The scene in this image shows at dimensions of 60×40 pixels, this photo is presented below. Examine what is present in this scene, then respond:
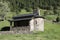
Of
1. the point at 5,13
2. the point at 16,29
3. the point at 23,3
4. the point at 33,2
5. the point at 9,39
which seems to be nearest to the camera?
the point at 9,39

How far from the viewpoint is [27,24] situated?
1682 inches

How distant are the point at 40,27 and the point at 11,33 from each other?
8686mm

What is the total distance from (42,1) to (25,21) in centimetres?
7871

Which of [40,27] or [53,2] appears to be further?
[53,2]

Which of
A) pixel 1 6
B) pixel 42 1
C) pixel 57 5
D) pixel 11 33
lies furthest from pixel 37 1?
pixel 11 33

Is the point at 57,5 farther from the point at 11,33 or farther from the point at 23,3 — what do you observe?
the point at 11,33

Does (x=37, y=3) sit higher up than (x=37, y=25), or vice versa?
(x=37, y=3)

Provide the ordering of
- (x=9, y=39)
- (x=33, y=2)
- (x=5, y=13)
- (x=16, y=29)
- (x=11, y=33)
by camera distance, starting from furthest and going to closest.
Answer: (x=33, y=2), (x=5, y=13), (x=16, y=29), (x=11, y=33), (x=9, y=39)

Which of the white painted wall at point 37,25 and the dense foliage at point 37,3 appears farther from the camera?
the dense foliage at point 37,3

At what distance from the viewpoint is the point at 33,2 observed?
116438 mm

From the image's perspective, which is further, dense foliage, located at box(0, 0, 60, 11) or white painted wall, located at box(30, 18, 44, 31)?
dense foliage, located at box(0, 0, 60, 11)

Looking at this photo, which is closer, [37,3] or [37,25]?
[37,25]

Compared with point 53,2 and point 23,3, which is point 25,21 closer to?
point 23,3

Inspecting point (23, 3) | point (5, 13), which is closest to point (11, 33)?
point (5, 13)
